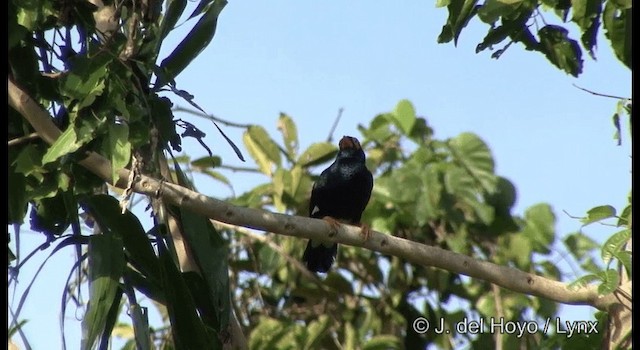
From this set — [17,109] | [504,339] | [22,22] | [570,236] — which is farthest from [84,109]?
[570,236]

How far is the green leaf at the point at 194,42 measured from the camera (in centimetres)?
390

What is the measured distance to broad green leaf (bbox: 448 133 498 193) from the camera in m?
6.83

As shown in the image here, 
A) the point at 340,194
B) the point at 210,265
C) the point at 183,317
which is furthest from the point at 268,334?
the point at 183,317

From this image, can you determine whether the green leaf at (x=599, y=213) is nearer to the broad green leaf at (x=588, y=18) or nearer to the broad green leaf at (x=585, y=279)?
the broad green leaf at (x=585, y=279)

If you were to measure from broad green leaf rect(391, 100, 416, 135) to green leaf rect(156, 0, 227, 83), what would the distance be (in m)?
3.06

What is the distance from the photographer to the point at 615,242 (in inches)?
134

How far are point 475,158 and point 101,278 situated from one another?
3739 millimetres

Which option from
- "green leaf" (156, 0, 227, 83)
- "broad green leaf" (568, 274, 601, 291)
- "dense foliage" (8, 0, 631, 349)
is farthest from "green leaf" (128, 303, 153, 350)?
"broad green leaf" (568, 274, 601, 291)

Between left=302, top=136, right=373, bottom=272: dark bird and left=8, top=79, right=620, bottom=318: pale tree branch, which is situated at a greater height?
left=302, top=136, right=373, bottom=272: dark bird

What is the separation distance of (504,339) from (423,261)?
1.94 m

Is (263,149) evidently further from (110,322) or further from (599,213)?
(599,213)

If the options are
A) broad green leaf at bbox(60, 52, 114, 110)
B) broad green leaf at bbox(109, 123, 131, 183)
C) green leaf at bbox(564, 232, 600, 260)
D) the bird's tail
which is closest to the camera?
broad green leaf at bbox(109, 123, 131, 183)

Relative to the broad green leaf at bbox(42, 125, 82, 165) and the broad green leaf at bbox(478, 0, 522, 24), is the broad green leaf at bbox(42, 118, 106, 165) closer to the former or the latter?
the broad green leaf at bbox(42, 125, 82, 165)

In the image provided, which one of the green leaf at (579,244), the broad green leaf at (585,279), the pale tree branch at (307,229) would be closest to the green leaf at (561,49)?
the pale tree branch at (307,229)
